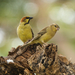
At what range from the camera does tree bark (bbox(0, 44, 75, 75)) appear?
8.11 ft

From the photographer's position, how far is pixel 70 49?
7.06 metres

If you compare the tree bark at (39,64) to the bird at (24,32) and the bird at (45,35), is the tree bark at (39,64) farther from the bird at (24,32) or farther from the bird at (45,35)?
the bird at (24,32)

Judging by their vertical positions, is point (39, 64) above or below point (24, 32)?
below

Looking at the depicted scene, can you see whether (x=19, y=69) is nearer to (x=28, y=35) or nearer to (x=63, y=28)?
(x=28, y=35)

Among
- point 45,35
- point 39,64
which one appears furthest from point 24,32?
point 39,64

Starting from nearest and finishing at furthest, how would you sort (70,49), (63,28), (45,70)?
(45,70) < (63,28) < (70,49)

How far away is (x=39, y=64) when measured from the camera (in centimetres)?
247

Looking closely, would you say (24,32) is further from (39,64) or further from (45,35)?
(39,64)

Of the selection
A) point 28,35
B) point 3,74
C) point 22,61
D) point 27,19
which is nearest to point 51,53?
point 22,61

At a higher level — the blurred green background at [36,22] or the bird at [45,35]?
the blurred green background at [36,22]

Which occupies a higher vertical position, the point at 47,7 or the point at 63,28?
the point at 47,7

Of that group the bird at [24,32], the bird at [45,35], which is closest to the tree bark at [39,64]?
the bird at [45,35]

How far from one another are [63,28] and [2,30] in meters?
2.65

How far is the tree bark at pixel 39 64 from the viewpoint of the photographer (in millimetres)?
2473
